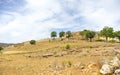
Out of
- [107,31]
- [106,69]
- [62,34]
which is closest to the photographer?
[106,69]

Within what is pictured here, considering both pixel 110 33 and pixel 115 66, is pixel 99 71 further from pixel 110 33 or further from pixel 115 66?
pixel 110 33

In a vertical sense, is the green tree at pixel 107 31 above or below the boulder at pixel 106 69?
above

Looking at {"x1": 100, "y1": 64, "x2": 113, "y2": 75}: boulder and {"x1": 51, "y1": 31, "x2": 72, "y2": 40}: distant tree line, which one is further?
{"x1": 51, "y1": 31, "x2": 72, "y2": 40}: distant tree line

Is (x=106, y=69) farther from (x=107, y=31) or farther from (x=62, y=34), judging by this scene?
(x=62, y=34)

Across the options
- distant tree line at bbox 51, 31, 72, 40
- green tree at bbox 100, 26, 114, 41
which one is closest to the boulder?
green tree at bbox 100, 26, 114, 41

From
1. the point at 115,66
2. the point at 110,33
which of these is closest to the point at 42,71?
the point at 115,66

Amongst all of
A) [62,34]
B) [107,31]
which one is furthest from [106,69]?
[62,34]

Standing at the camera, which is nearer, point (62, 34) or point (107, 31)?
point (107, 31)

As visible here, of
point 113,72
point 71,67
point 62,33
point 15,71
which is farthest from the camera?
point 62,33

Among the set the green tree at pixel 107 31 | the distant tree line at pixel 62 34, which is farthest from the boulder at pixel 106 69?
the distant tree line at pixel 62 34

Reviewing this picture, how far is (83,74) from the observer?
2253 centimetres

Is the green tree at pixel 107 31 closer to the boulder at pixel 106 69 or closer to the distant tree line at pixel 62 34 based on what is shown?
the distant tree line at pixel 62 34

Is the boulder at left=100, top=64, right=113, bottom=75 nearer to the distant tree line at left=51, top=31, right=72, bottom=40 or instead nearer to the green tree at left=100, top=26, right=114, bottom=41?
the green tree at left=100, top=26, right=114, bottom=41

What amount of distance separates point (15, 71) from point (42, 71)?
338 cm
